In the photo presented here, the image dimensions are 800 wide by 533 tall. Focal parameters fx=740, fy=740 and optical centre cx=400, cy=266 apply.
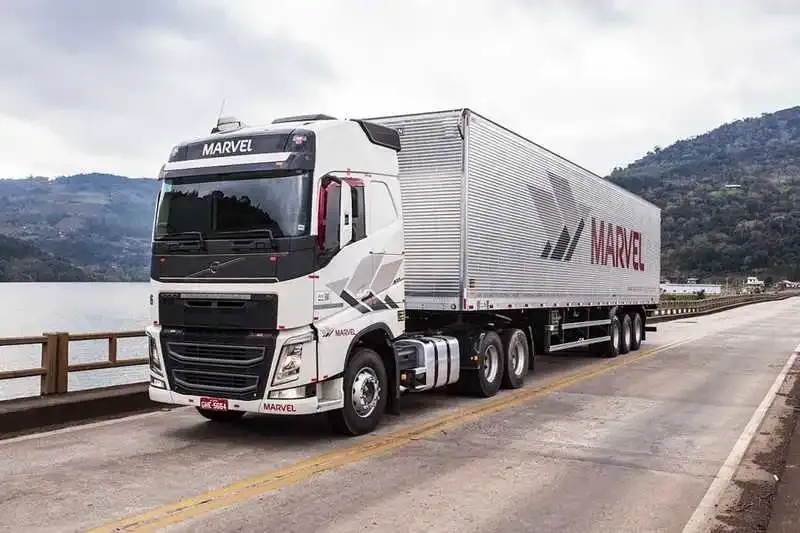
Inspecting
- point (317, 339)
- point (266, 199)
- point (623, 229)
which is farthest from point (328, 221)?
point (623, 229)

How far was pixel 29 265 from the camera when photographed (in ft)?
424

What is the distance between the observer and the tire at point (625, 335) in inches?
744

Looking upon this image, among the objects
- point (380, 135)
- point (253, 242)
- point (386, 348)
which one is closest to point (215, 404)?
point (253, 242)

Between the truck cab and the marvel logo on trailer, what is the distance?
9159mm

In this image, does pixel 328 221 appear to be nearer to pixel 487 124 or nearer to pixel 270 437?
pixel 270 437

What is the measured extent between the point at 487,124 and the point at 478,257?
1997 millimetres

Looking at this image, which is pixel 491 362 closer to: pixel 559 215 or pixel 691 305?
pixel 559 215

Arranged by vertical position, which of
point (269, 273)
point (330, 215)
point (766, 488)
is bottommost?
point (766, 488)

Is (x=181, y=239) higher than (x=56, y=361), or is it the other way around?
(x=181, y=239)

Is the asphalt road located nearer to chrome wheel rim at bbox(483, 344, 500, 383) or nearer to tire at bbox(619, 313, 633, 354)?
chrome wheel rim at bbox(483, 344, 500, 383)

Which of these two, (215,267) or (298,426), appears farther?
(298,426)

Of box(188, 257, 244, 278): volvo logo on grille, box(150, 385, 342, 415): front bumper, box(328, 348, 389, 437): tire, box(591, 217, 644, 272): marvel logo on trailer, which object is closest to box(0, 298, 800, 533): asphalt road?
box(328, 348, 389, 437): tire

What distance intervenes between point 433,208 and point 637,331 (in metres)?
11.9

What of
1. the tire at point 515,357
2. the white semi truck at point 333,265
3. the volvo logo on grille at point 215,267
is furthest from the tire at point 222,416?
the tire at point 515,357
